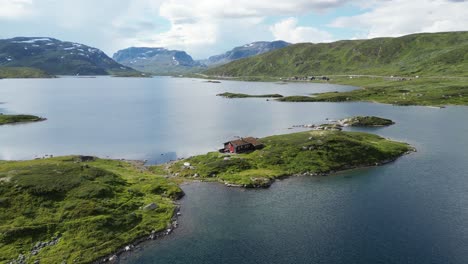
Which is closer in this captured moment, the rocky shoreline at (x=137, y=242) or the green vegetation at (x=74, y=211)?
the rocky shoreline at (x=137, y=242)

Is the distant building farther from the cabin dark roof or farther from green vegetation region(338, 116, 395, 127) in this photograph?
green vegetation region(338, 116, 395, 127)

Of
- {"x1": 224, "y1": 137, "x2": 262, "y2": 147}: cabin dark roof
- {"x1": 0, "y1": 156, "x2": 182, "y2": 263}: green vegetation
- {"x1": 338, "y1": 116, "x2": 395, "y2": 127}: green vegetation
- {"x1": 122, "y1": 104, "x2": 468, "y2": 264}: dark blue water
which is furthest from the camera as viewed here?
{"x1": 338, "y1": 116, "x2": 395, "y2": 127}: green vegetation

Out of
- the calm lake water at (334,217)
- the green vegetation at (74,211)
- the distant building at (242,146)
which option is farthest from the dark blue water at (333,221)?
the distant building at (242,146)

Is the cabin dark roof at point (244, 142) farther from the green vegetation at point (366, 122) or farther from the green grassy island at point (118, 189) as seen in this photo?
the green vegetation at point (366, 122)

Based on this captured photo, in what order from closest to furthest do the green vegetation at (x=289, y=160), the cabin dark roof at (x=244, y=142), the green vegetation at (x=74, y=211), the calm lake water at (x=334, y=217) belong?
the calm lake water at (x=334, y=217) < the green vegetation at (x=74, y=211) < the green vegetation at (x=289, y=160) < the cabin dark roof at (x=244, y=142)

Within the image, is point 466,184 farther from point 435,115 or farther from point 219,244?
point 435,115

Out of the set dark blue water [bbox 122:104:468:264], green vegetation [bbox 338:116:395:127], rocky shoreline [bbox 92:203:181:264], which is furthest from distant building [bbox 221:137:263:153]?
green vegetation [bbox 338:116:395:127]

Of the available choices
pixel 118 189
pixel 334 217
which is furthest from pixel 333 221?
pixel 118 189
